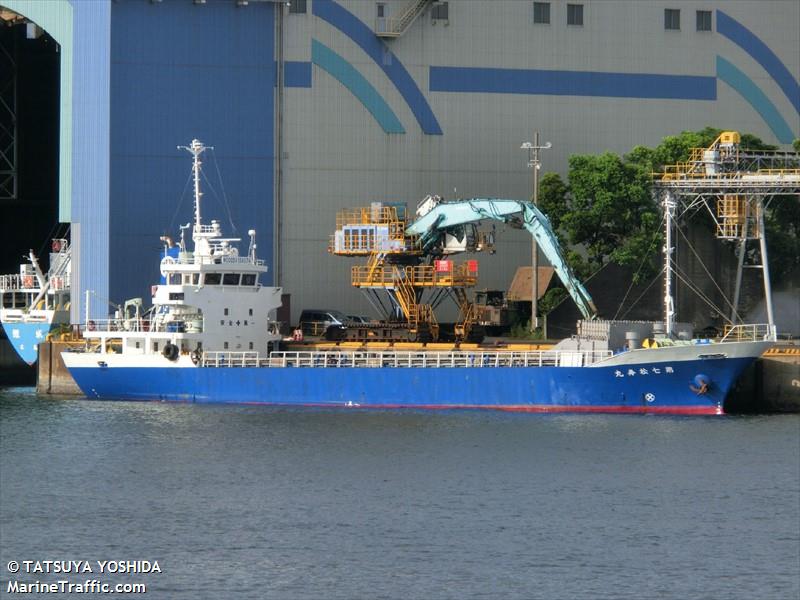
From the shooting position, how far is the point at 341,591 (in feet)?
105

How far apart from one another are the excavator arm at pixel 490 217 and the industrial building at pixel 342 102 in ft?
25.3

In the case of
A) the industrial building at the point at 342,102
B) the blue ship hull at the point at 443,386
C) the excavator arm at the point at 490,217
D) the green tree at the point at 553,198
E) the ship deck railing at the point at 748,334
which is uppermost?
the industrial building at the point at 342,102

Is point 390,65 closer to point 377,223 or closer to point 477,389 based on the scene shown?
point 377,223

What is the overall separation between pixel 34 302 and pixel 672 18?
29437 mm

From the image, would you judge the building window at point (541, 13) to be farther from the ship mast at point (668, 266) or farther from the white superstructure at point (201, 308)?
the white superstructure at point (201, 308)

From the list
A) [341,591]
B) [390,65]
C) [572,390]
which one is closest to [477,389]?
[572,390]

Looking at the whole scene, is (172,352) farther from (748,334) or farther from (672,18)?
(672,18)

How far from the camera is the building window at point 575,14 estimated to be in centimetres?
6969

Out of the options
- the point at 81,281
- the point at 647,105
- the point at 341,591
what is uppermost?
the point at 647,105

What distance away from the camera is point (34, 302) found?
68.4 metres

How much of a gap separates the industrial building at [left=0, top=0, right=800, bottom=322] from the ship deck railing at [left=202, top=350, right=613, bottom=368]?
8.89m

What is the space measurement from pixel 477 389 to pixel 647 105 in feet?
69.3

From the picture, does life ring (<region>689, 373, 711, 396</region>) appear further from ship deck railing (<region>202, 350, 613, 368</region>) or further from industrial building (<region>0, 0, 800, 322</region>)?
industrial building (<region>0, 0, 800, 322</region>)

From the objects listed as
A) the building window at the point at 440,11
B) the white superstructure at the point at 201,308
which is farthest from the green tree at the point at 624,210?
the white superstructure at the point at 201,308
